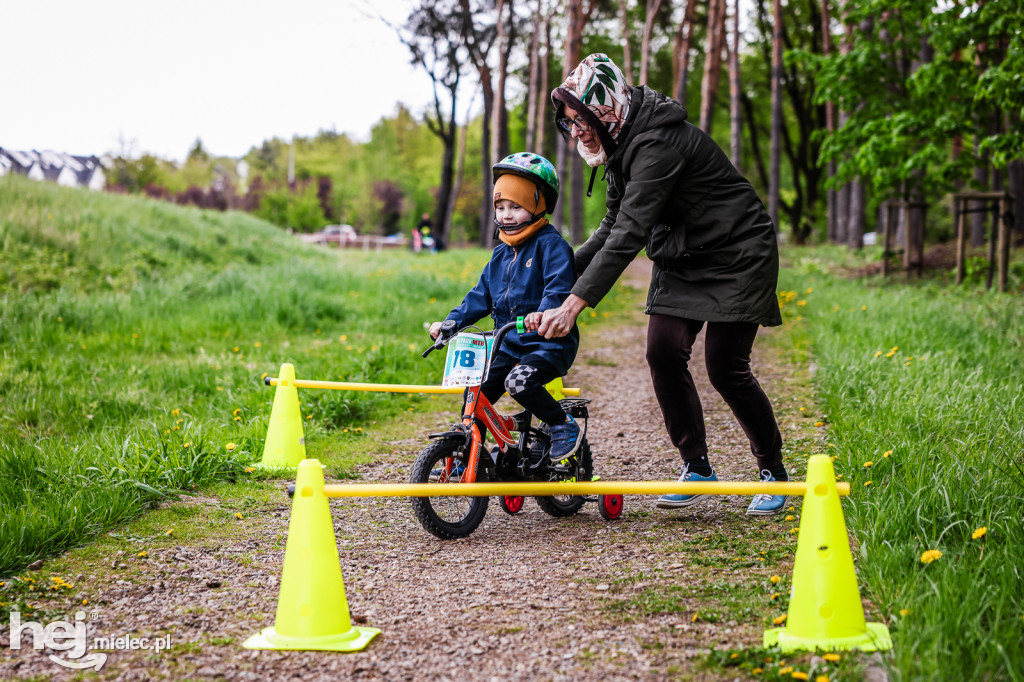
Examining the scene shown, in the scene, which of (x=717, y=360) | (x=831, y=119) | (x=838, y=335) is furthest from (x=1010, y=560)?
(x=831, y=119)

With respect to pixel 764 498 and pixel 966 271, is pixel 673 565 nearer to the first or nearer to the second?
pixel 764 498

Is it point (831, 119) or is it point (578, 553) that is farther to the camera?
point (831, 119)

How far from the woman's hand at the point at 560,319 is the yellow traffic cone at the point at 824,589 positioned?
1.07 meters

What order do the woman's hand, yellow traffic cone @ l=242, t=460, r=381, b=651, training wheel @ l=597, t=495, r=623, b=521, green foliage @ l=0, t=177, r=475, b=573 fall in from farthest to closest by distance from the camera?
green foliage @ l=0, t=177, r=475, b=573 → training wheel @ l=597, t=495, r=623, b=521 → the woman's hand → yellow traffic cone @ l=242, t=460, r=381, b=651

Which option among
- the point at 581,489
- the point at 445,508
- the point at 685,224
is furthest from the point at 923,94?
the point at 581,489

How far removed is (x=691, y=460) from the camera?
12.6 ft

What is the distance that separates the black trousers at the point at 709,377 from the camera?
3592 mm

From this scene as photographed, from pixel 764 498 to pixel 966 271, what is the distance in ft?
35.6

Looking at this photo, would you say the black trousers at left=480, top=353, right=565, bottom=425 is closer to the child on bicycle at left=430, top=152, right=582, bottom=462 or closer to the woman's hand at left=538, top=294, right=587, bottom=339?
the child on bicycle at left=430, top=152, right=582, bottom=462

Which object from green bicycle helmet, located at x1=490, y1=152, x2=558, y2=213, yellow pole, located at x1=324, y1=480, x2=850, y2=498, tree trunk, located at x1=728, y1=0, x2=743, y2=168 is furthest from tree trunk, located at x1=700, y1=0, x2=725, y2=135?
yellow pole, located at x1=324, y1=480, x2=850, y2=498

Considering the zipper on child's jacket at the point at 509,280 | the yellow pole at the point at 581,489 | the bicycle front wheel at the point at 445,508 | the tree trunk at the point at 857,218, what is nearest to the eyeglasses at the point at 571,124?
the zipper on child's jacket at the point at 509,280

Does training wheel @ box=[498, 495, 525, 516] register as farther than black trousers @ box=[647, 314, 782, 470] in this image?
Yes

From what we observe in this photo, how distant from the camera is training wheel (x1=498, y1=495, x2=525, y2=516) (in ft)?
12.8

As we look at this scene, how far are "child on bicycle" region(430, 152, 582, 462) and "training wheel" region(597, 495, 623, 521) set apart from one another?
0.92ft
